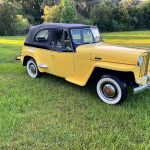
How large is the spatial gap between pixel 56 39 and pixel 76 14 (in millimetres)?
35819

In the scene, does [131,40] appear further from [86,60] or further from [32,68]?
[86,60]

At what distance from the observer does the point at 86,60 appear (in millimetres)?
6848

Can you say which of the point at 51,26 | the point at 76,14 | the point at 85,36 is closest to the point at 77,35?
the point at 85,36

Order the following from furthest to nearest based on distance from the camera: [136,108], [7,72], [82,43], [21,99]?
[7,72] → [82,43] → [21,99] → [136,108]

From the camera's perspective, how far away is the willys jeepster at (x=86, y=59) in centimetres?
625

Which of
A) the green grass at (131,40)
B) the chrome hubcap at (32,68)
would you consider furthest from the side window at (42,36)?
the green grass at (131,40)

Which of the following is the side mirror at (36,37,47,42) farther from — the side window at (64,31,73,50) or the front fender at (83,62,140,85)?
the front fender at (83,62,140,85)

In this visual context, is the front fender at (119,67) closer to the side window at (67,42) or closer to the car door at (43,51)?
the side window at (67,42)

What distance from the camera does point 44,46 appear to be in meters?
8.06

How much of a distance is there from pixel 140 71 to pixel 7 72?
4968 mm

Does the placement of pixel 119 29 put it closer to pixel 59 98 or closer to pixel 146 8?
pixel 146 8

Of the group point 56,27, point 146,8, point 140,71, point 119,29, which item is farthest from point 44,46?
point 146,8

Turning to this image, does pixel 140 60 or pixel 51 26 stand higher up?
pixel 51 26

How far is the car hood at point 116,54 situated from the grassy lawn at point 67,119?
0.98 metres
